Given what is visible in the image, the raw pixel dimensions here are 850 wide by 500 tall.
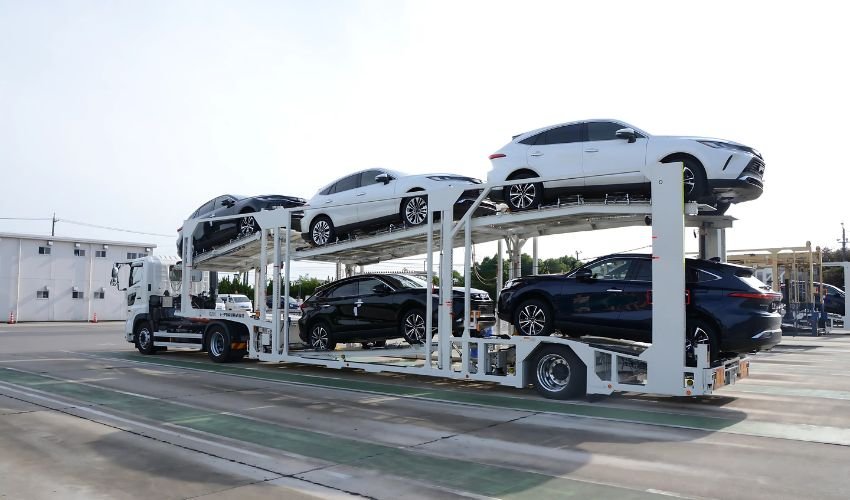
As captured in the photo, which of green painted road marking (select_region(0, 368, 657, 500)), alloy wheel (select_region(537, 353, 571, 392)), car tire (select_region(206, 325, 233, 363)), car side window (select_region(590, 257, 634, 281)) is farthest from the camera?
car tire (select_region(206, 325, 233, 363))

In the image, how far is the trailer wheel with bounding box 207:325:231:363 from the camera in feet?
48.2

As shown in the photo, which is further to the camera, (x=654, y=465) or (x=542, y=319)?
(x=542, y=319)

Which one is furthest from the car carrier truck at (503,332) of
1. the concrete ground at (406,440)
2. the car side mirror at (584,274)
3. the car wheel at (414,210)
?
the car side mirror at (584,274)

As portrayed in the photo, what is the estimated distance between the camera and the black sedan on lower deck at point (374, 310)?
434 inches

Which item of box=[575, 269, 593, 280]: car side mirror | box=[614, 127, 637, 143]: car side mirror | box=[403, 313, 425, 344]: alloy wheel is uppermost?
box=[614, 127, 637, 143]: car side mirror

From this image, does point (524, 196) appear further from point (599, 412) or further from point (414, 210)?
point (599, 412)

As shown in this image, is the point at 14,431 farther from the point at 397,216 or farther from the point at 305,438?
the point at 397,216

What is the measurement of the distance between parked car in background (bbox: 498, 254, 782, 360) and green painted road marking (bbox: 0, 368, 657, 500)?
382 cm

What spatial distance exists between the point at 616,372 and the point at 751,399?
2.57 meters

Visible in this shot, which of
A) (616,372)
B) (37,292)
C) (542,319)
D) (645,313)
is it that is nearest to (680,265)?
(645,313)

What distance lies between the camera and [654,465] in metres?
6.05

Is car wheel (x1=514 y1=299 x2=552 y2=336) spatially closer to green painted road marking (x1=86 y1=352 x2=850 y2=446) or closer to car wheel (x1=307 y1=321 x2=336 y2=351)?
green painted road marking (x1=86 y1=352 x2=850 y2=446)

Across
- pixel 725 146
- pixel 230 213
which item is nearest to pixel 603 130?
pixel 725 146

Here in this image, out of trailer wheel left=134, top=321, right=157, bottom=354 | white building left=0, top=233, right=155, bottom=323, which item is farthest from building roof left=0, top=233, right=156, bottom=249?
trailer wheel left=134, top=321, right=157, bottom=354
